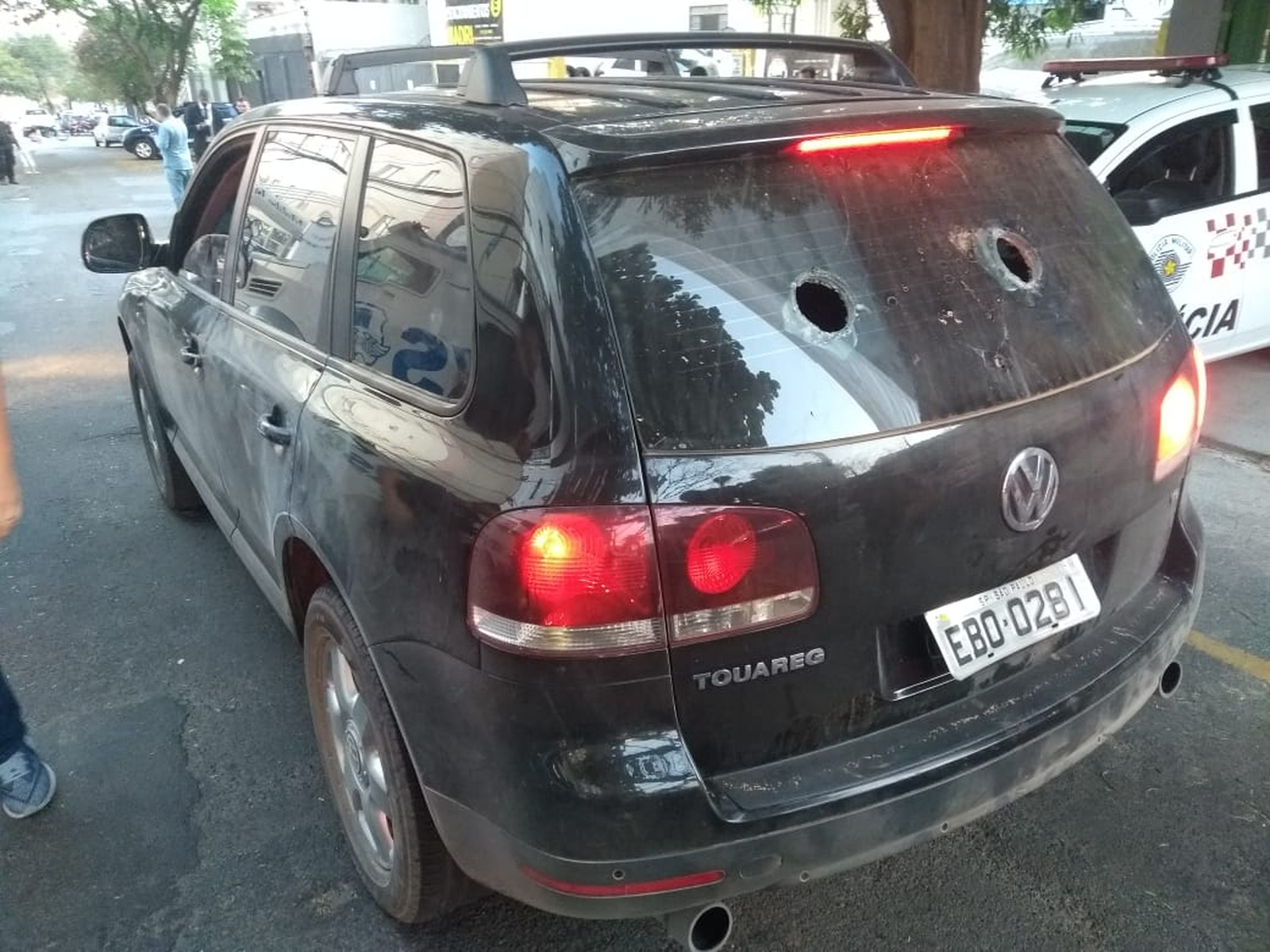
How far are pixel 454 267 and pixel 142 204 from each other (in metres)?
21.4

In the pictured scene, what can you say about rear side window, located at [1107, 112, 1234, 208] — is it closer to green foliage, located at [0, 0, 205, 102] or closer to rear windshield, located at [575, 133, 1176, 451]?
rear windshield, located at [575, 133, 1176, 451]

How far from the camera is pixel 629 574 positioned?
171cm

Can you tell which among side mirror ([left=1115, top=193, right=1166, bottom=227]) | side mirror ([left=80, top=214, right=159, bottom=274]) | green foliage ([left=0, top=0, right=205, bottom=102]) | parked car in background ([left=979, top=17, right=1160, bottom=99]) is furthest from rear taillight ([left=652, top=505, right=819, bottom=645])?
green foliage ([left=0, top=0, right=205, bottom=102])

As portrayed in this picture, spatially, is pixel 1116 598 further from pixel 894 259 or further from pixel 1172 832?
pixel 894 259

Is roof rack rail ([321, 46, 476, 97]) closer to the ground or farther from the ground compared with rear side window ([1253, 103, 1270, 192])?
farther from the ground

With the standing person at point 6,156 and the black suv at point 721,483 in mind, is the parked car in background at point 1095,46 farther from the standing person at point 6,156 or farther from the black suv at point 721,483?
the standing person at point 6,156

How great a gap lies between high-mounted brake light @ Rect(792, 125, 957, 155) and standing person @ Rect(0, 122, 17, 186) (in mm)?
30156

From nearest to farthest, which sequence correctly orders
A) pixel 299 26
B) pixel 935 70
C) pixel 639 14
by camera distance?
pixel 935 70 < pixel 639 14 < pixel 299 26

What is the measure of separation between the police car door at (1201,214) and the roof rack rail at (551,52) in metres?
2.88

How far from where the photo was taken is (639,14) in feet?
90.5

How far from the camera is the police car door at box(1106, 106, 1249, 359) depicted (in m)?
5.32

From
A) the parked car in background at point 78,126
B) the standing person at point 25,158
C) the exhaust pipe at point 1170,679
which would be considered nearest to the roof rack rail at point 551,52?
the exhaust pipe at point 1170,679

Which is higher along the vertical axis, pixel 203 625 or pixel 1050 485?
pixel 1050 485

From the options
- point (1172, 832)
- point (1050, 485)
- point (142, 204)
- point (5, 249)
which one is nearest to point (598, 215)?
point (1050, 485)
